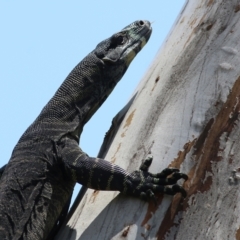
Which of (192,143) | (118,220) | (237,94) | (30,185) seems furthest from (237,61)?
(30,185)

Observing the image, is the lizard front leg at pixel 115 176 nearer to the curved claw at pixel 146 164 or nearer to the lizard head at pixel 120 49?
the curved claw at pixel 146 164

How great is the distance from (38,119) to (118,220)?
102 inches

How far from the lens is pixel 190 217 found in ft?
17.0

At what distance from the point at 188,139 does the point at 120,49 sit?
311 centimetres

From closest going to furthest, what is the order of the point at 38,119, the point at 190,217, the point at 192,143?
the point at 190,217 → the point at 192,143 → the point at 38,119

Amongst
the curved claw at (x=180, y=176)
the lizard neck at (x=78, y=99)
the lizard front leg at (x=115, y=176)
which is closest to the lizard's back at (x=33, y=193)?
the lizard front leg at (x=115, y=176)

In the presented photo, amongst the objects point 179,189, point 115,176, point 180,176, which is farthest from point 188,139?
point 115,176

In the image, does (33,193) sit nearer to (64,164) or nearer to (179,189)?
(64,164)

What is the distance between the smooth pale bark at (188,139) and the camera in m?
5.23

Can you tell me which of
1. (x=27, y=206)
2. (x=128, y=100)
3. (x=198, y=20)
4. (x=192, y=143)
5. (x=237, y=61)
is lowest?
(x=27, y=206)

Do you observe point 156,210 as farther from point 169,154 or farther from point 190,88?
point 190,88

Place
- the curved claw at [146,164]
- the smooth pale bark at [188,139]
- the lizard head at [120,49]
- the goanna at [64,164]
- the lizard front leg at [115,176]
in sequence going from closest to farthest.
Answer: the smooth pale bark at [188,139]
the lizard front leg at [115,176]
the curved claw at [146,164]
the goanna at [64,164]
the lizard head at [120,49]

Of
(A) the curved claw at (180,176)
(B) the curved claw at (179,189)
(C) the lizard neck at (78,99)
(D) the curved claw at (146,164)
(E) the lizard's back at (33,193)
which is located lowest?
(E) the lizard's back at (33,193)

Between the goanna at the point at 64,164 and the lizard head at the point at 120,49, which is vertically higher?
the lizard head at the point at 120,49
